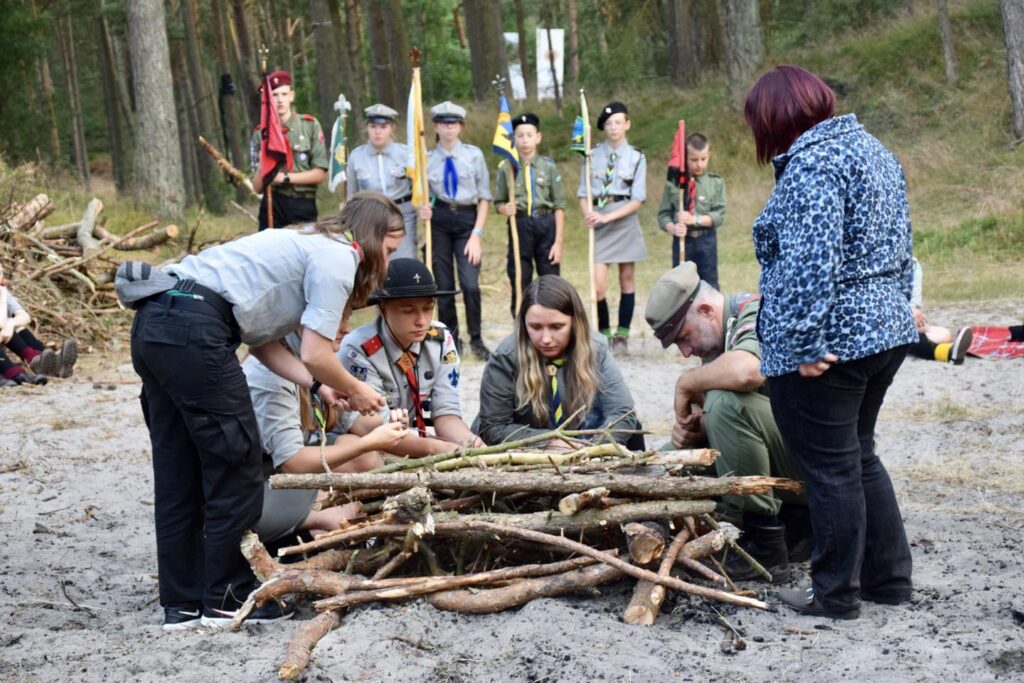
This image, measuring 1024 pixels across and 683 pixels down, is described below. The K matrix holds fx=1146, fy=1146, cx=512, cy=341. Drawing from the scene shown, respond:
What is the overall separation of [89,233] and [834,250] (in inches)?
407

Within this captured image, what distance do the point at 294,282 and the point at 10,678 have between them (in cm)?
168

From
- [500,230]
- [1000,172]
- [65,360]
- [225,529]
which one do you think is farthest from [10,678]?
[500,230]

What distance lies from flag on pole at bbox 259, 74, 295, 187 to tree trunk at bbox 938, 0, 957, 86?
14216 mm

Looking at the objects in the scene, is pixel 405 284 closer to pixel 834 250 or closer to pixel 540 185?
pixel 834 250

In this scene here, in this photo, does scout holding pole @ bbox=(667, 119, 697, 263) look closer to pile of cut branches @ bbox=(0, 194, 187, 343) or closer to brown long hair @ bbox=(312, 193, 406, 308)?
pile of cut branches @ bbox=(0, 194, 187, 343)

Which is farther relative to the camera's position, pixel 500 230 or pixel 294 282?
pixel 500 230

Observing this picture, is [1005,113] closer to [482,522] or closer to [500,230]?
[500,230]

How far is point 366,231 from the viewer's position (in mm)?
4406

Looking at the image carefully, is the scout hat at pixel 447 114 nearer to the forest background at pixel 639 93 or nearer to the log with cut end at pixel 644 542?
the forest background at pixel 639 93

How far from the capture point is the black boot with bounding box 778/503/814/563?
4840mm

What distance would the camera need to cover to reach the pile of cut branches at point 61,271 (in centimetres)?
1091

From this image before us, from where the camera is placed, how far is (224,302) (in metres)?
4.31

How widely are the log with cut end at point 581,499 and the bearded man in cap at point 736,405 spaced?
611 mm

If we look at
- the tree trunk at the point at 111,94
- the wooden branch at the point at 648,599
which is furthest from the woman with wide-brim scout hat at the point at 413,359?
the tree trunk at the point at 111,94
